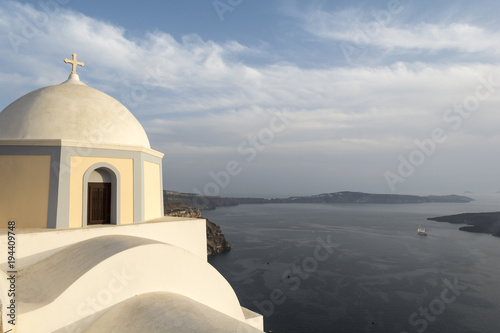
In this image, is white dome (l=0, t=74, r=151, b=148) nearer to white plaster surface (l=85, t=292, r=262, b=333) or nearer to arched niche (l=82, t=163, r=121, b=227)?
arched niche (l=82, t=163, r=121, b=227)

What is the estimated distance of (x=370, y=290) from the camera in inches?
1149

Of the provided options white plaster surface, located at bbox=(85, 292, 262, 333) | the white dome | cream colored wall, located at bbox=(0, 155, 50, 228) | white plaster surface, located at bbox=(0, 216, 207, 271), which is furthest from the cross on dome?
white plaster surface, located at bbox=(85, 292, 262, 333)

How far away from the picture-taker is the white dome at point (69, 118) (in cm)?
Result: 676

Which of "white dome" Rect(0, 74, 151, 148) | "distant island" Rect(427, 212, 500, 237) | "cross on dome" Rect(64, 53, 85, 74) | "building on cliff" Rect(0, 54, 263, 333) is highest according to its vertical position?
"cross on dome" Rect(64, 53, 85, 74)

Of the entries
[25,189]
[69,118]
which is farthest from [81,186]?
[69,118]

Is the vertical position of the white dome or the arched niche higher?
the white dome

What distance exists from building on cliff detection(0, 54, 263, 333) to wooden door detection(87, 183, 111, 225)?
21mm

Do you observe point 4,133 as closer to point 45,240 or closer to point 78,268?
point 45,240

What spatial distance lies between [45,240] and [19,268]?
1.82 ft

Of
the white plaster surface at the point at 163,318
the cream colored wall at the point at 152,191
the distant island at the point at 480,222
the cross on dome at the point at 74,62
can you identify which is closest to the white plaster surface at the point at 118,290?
the white plaster surface at the point at 163,318

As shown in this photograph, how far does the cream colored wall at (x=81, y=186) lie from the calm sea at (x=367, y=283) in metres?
18.9

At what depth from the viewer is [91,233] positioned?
20.7 feet

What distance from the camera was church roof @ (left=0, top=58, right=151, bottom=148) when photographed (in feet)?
22.2

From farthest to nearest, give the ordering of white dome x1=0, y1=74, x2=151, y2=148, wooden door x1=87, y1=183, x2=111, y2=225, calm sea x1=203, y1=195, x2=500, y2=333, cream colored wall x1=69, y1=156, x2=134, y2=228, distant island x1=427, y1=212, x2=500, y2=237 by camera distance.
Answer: distant island x1=427, y1=212, x2=500, y2=237
calm sea x1=203, y1=195, x2=500, y2=333
wooden door x1=87, y1=183, x2=111, y2=225
white dome x1=0, y1=74, x2=151, y2=148
cream colored wall x1=69, y1=156, x2=134, y2=228
